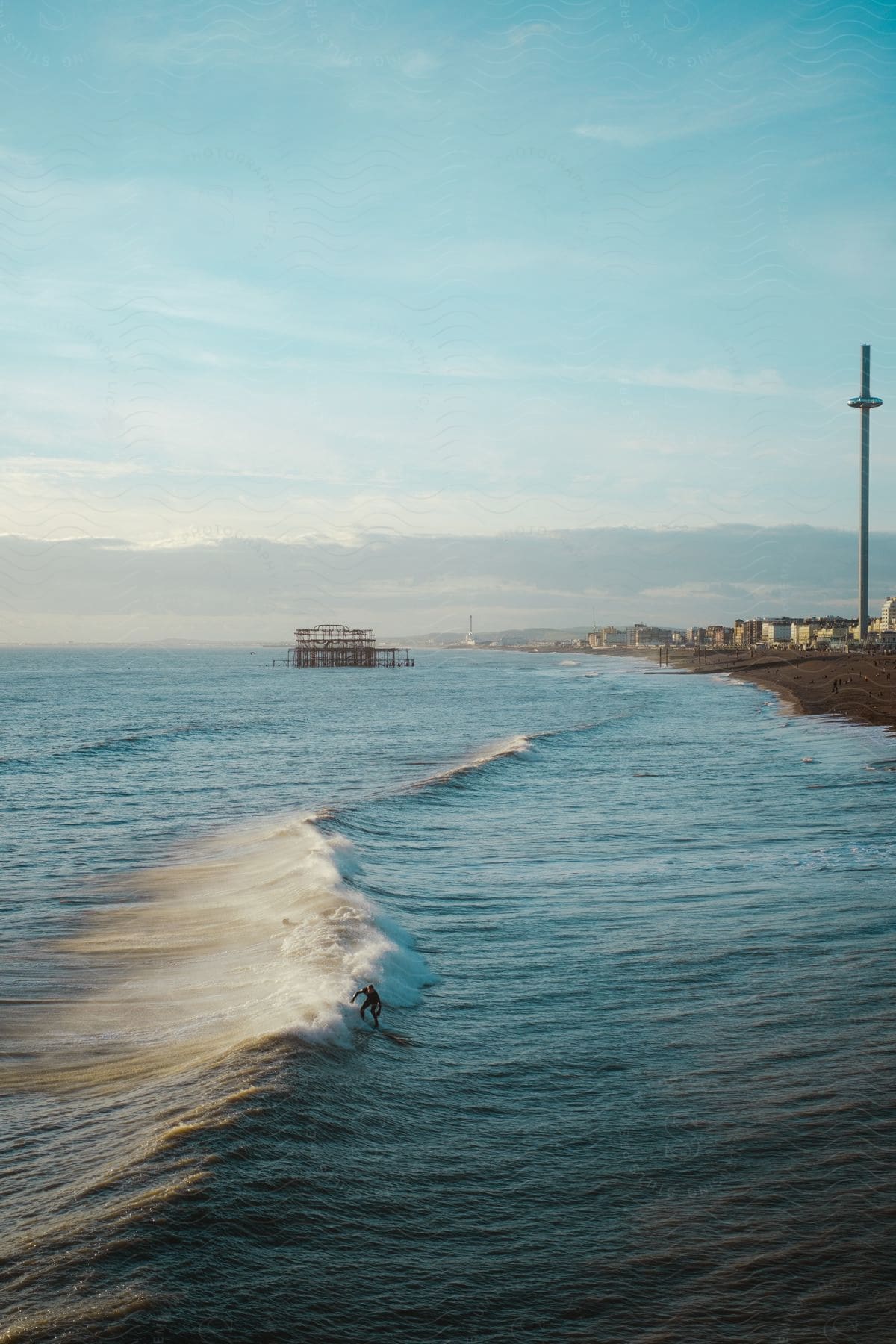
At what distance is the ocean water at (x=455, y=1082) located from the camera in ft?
19.6

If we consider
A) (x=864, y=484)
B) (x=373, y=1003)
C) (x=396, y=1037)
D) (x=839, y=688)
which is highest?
(x=864, y=484)

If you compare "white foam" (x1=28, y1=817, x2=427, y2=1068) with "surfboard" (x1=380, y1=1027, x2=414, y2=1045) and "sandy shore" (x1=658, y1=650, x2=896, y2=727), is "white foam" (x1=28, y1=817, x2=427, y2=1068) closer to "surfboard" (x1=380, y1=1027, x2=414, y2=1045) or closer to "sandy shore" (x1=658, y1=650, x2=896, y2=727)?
"surfboard" (x1=380, y1=1027, x2=414, y2=1045)

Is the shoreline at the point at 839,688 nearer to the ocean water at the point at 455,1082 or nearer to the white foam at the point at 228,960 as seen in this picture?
the ocean water at the point at 455,1082

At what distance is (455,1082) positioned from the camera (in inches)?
354

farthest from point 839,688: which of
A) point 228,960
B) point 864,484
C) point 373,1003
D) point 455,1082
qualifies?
point 864,484

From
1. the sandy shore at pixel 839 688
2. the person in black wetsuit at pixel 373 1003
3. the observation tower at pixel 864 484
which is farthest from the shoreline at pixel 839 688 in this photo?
the person in black wetsuit at pixel 373 1003

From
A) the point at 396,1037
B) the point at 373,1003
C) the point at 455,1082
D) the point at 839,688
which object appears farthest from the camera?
the point at 839,688

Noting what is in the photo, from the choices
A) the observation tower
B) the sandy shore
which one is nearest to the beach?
the sandy shore

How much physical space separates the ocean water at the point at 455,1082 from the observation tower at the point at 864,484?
453 feet

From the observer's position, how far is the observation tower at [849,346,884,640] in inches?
5876

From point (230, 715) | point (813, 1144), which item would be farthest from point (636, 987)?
point (230, 715)

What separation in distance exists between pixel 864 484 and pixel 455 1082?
159 m

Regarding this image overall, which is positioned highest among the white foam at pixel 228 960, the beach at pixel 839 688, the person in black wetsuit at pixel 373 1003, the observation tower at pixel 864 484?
the observation tower at pixel 864 484

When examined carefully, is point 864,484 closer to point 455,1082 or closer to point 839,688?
point 839,688
